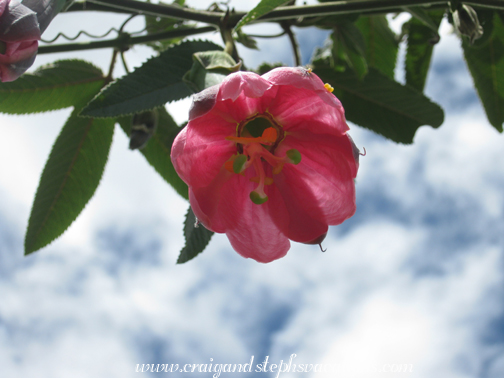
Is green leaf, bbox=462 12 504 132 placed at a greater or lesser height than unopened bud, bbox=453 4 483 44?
lesser

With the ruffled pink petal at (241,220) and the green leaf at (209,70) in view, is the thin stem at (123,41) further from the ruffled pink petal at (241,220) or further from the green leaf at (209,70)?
the ruffled pink petal at (241,220)

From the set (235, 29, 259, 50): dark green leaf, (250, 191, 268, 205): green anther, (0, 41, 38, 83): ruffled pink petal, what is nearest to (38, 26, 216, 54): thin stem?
(235, 29, 259, 50): dark green leaf

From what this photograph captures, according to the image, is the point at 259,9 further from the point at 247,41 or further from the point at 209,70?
the point at 247,41

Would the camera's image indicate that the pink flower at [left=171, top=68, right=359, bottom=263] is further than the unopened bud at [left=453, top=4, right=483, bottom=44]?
No

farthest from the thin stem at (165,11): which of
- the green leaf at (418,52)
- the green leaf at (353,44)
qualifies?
the green leaf at (418,52)

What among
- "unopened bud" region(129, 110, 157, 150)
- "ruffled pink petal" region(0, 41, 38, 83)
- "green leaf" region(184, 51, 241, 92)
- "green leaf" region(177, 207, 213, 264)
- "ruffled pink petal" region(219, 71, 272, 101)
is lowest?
"green leaf" region(177, 207, 213, 264)

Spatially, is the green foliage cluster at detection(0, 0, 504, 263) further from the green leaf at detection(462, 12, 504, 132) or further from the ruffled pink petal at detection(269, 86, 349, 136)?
the ruffled pink petal at detection(269, 86, 349, 136)

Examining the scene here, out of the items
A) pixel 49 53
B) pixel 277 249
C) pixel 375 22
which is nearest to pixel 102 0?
pixel 49 53
